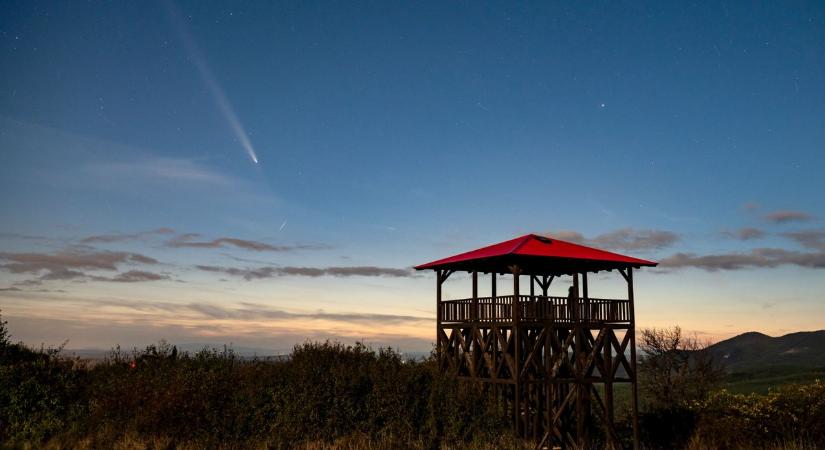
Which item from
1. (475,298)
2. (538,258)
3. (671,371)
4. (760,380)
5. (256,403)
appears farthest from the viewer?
(760,380)

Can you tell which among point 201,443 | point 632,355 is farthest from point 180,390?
point 632,355

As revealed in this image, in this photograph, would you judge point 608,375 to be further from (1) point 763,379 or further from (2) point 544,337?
(1) point 763,379

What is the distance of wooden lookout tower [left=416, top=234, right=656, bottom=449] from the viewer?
30.7m

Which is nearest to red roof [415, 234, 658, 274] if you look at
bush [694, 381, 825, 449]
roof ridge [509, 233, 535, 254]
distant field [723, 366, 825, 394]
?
roof ridge [509, 233, 535, 254]

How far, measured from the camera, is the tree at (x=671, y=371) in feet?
152

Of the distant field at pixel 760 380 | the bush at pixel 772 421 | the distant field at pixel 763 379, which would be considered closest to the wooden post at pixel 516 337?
the bush at pixel 772 421

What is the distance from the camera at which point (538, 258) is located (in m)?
30.8

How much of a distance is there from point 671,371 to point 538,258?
77.7ft

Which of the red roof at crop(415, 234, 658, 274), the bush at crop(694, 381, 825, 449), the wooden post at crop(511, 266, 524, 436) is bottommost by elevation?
the bush at crop(694, 381, 825, 449)

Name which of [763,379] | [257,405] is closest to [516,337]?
[257,405]

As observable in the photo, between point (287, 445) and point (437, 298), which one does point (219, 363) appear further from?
point (437, 298)

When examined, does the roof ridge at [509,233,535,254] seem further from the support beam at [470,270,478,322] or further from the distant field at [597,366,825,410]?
the distant field at [597,366,825,410]

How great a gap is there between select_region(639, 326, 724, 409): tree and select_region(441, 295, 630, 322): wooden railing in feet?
48.1

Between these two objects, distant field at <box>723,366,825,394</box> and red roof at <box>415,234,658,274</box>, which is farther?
distant field at <box>723,366,825,394</box>
